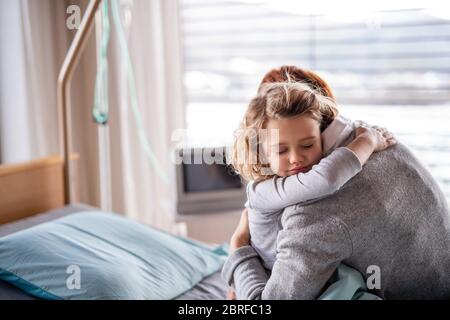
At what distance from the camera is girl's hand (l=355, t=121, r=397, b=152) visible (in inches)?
40.3

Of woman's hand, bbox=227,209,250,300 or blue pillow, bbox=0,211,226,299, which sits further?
blue pillow, bbox=0,211,226,299

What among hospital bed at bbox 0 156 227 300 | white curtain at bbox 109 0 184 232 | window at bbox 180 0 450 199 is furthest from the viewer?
white curtain at bbox 109 0 184 232

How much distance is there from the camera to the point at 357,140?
3.30 feet

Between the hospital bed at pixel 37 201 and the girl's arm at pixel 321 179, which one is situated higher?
the girl's arm at pixel 321 179

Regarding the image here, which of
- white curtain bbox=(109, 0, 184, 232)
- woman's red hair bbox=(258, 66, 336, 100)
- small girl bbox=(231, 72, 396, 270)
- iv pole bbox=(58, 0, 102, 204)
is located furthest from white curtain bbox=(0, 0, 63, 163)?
small girl bbox=(231, 72, 396, 270)

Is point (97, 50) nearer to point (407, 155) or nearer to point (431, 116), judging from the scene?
point (431, 116)

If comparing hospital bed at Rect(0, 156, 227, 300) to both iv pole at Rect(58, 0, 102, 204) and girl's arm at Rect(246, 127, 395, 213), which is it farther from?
girl's arm at Rect(246, 127, 395, 213)

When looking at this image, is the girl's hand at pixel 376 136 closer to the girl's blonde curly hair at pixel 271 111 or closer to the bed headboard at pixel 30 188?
the girl's blonde curly hair at pixel 271 111

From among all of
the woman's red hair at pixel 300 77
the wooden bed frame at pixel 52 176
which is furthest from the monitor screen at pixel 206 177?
the woman's red hair at pixel 300 77

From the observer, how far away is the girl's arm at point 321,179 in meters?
0.93

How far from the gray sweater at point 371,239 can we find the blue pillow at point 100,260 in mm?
372

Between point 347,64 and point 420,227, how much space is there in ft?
5.10

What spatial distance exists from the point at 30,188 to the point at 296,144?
3.55 feet
